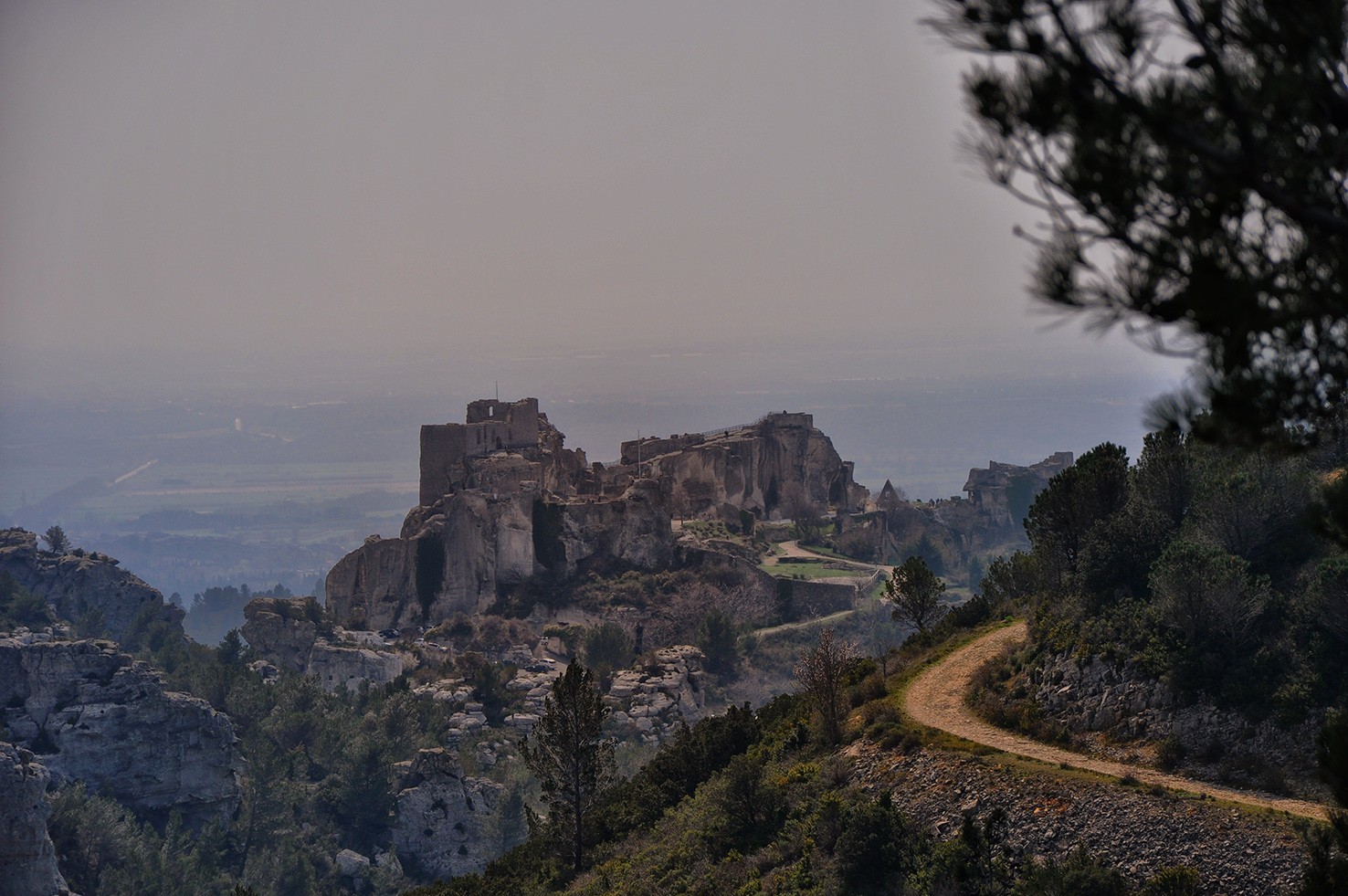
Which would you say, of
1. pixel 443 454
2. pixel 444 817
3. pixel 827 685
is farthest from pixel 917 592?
pixel 443 454

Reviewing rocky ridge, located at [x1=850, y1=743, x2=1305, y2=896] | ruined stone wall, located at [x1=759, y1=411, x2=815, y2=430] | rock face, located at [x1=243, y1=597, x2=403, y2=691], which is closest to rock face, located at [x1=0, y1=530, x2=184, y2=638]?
rock face, located at [x1=243, y1=597, x2=403, y2=691]

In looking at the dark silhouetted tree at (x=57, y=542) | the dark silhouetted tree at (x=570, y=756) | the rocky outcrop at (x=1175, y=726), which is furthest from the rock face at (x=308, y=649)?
the rocky outcrop at (x=1175, y=726)

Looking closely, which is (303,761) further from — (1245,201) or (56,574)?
(1245,201)

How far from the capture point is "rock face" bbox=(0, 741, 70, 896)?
1422 inches

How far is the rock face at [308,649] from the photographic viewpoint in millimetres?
55281

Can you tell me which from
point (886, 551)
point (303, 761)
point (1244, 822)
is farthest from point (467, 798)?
point (886, 551)

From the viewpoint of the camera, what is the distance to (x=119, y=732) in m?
46.2

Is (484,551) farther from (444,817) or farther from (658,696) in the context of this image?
(444,817)

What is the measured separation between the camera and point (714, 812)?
72.2ft

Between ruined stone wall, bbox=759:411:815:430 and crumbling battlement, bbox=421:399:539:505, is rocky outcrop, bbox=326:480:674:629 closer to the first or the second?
crumbling battlement, bbox=421:399:539:505

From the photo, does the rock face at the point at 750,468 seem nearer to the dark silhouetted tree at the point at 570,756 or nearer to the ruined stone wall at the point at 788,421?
the ruined stone wall at the point at 788,421

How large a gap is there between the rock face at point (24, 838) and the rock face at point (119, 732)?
7877mm

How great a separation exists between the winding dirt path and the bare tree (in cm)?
114

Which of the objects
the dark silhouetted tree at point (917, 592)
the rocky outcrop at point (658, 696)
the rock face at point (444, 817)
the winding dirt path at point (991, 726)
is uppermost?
the dark silhouetted tree at point (917, 592)
